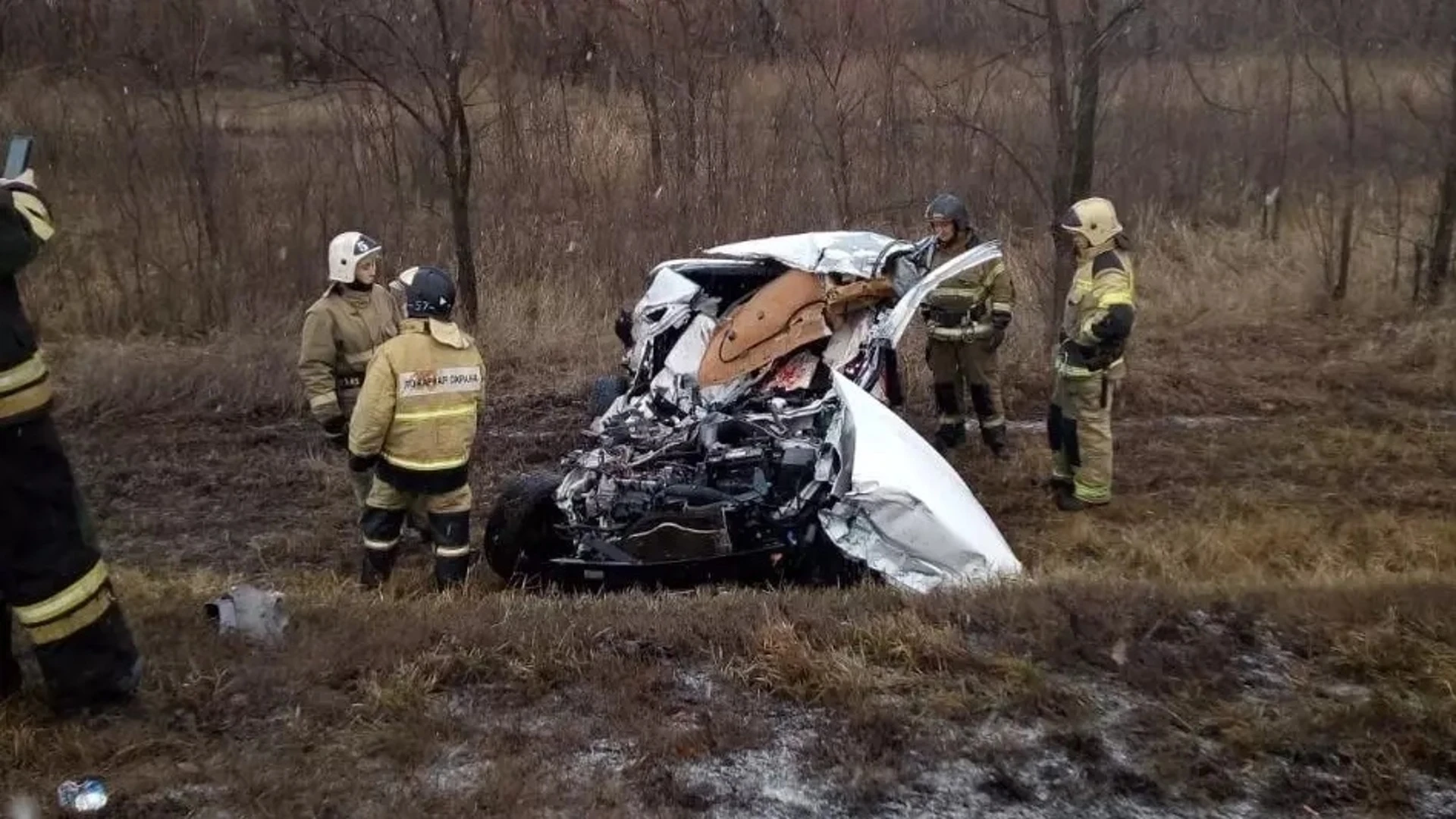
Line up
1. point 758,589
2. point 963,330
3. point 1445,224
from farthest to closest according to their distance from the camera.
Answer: point 1445,224 → point 963,330 → point 758,589

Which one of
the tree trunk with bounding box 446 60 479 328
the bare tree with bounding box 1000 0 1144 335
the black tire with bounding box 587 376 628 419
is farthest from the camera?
the tree trunk with bounding box 446 60 479 328

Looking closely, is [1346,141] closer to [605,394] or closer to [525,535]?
[605,394]

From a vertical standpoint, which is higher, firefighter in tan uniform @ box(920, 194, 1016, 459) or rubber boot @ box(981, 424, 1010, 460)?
firefighter in tan uniform @ box(920, 194, 1016, 459)

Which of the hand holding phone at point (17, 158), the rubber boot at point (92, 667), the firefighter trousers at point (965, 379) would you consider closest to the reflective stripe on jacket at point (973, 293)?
the firefighter trousers at point (965, 379)

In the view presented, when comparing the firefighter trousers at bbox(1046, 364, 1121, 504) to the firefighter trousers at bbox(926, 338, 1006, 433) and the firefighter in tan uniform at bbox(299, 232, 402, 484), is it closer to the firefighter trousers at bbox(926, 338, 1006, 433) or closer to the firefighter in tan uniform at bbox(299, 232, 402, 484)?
the firefighter trousers at bbox(926, 338, 1006, 433)

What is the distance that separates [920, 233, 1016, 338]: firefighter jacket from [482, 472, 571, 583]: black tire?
303 cm

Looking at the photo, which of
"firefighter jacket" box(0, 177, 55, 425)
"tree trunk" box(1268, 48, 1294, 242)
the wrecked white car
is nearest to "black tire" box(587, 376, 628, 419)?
the wrecked white car

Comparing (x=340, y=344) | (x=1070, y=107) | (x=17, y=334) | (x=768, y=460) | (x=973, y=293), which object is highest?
(x=17, y=334)

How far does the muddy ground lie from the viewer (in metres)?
3.50

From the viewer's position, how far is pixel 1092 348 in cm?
675

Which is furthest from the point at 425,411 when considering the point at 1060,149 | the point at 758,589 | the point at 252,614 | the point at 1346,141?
the point at 1346,141

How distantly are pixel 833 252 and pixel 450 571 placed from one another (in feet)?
8.20

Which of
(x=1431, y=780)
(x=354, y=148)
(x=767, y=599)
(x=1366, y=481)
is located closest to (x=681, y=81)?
(x=354, y=148)

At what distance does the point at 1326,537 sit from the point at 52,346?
9464 millimetres
